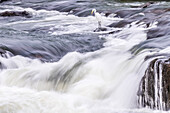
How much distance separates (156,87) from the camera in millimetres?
5738

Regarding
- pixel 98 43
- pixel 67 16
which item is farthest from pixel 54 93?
pixel 67 16

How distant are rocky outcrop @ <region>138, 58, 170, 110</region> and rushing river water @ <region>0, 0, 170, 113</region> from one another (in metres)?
0.12

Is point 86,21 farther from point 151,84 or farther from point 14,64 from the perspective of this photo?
point 151,84

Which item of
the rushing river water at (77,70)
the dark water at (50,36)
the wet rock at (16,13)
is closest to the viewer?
the rushing river water at (77,70)

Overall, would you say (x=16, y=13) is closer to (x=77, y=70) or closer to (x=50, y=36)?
(x=50, y=36)

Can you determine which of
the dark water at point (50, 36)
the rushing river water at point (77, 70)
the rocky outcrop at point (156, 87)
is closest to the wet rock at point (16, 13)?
the dark water at point (50, 36)

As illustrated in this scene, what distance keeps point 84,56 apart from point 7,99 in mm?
2773

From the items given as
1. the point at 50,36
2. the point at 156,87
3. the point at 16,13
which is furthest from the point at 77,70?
the point at 16,13

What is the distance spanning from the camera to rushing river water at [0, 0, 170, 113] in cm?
602

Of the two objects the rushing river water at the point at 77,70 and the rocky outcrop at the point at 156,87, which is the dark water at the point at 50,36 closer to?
the rushing river water at the point at 77,70

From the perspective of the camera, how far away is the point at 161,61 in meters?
5.92

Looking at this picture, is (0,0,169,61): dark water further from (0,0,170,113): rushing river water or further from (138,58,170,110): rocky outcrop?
(138,58,170,110): rocky outcrop

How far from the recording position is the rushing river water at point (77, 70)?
602cm

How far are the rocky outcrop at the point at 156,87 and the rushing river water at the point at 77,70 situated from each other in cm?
12
